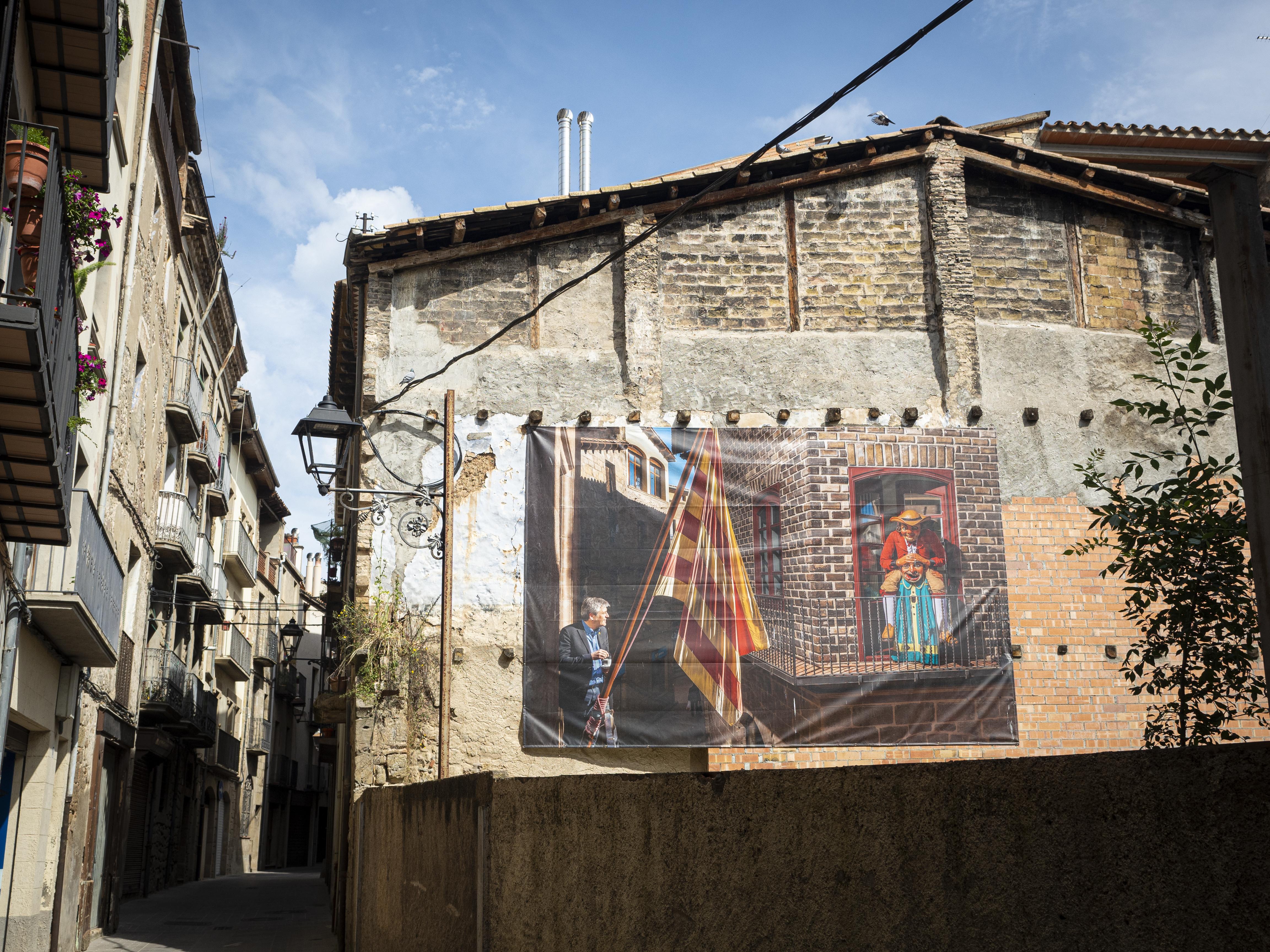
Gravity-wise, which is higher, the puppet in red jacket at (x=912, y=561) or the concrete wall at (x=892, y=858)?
the puppet in red jacket at (x=912, y=561)

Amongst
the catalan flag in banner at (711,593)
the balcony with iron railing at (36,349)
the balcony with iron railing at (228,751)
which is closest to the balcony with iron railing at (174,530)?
the balcony with iron railing at (228,751)

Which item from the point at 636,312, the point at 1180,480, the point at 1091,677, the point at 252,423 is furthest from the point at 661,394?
the point at 252,423

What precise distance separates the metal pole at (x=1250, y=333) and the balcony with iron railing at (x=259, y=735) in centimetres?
3596

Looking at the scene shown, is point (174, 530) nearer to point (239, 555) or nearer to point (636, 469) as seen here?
point (239, 555)

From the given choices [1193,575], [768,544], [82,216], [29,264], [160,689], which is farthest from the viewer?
[160,689]

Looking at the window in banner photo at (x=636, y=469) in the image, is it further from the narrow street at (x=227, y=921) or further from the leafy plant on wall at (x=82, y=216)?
the narrow street at (x=227, y=921)

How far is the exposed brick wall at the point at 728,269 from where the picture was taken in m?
13.4

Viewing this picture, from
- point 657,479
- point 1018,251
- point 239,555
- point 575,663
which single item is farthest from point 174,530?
point 1018,251

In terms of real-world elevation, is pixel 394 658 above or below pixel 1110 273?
below

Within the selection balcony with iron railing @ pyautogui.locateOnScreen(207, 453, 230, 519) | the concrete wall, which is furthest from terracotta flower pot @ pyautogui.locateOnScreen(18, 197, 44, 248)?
balcony with iron railing @ pyautogui.locateOnScreen(207, 453, 230, 519)

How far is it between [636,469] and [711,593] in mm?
1556

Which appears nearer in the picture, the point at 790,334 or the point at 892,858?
the point at 892,858

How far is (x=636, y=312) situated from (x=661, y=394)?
Answer: 0.99m

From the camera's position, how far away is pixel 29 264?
9086 mm
